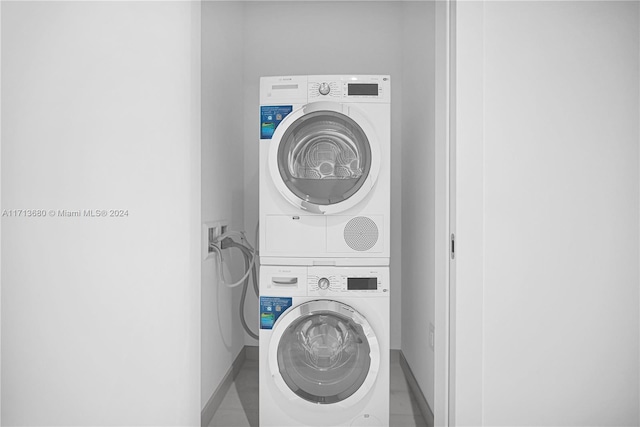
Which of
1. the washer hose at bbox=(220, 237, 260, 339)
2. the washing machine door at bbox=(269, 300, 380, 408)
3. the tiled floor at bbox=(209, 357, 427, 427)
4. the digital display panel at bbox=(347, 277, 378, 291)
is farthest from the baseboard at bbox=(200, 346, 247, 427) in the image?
the digital display panel at bbox=(347, 277, 378, 291)

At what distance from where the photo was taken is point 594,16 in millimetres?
1564

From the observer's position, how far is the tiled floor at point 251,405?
2059 millimetres

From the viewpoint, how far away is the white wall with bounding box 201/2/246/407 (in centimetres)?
200

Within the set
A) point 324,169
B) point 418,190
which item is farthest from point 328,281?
point 418,190

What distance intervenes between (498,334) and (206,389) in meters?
1.33

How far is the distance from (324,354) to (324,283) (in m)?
0.32

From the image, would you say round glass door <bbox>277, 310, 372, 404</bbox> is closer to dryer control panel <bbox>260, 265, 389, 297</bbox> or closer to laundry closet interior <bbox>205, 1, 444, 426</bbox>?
dryer control panel <bbox>260, 265, 389, 297</bbox>

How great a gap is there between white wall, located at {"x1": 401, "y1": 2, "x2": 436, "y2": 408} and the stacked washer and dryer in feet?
0.87

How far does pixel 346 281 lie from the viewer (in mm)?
1854
